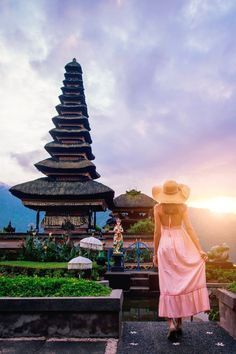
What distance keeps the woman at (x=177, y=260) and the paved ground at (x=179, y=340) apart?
22cm

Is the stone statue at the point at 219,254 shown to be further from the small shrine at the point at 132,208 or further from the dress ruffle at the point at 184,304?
the small shrine at the point at 132,208

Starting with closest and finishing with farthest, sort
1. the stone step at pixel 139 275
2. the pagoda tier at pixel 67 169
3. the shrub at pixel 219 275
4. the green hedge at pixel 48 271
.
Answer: the green hedge at pixel 48 271 → the shrub at pixel 219 275 → the stone step at pixel 139 275 → the pagoda tier at pixel 67 169

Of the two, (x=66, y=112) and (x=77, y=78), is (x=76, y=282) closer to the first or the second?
(x=66, y=112)

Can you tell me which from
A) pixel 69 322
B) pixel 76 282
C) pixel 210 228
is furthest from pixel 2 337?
pixel 210 228

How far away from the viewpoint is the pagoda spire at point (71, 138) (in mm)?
31641

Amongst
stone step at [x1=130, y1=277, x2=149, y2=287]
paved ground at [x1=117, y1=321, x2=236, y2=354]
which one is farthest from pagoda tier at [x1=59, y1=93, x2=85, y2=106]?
paved ground at [x1=117, y1=321, x2=236, y2=354]

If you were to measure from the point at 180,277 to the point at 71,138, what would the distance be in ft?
101

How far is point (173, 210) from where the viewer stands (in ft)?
16.5

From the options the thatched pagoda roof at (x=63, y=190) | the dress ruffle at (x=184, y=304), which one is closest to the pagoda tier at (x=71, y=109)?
the thatched pagoda roof at (x=63, y=190)

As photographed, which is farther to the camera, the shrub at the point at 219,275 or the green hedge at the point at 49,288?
the shrub at the point at 219,275

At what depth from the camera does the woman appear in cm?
458

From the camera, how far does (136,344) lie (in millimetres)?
4453

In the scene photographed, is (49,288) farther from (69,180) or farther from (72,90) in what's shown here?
(72,90)

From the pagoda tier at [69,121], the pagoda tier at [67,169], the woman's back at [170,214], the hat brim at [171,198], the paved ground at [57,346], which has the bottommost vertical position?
the paved ground at [57,346]
